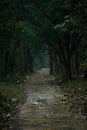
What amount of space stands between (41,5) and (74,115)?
23193 millimetres

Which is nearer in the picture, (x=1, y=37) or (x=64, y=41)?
(x=1, y=37)

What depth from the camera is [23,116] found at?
1639 cm

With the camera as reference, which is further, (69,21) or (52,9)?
(52,9)

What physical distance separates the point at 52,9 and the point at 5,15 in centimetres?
1019

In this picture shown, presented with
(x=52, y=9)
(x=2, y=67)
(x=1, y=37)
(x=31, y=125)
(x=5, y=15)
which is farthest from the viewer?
(x=2, y=67)

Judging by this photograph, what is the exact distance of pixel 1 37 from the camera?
31.7m

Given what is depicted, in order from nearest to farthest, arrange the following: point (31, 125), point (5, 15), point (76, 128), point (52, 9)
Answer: point (76, 128) → point (31, 125) → point (5, 15) → point (52, 9)

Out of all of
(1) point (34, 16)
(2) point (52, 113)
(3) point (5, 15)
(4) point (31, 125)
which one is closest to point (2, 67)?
(1) point (34, 16)

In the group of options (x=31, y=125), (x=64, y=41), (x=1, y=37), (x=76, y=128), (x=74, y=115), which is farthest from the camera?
(x=64, y=41)

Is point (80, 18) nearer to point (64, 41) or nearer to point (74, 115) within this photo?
point (74, 115)

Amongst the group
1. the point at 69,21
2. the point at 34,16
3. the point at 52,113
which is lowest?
the point at 52,113

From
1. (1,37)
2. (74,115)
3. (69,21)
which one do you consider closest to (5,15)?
(1,37)

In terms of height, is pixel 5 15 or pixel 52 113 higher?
pixel 5 15

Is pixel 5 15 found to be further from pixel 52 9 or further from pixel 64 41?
pixel 64 41
